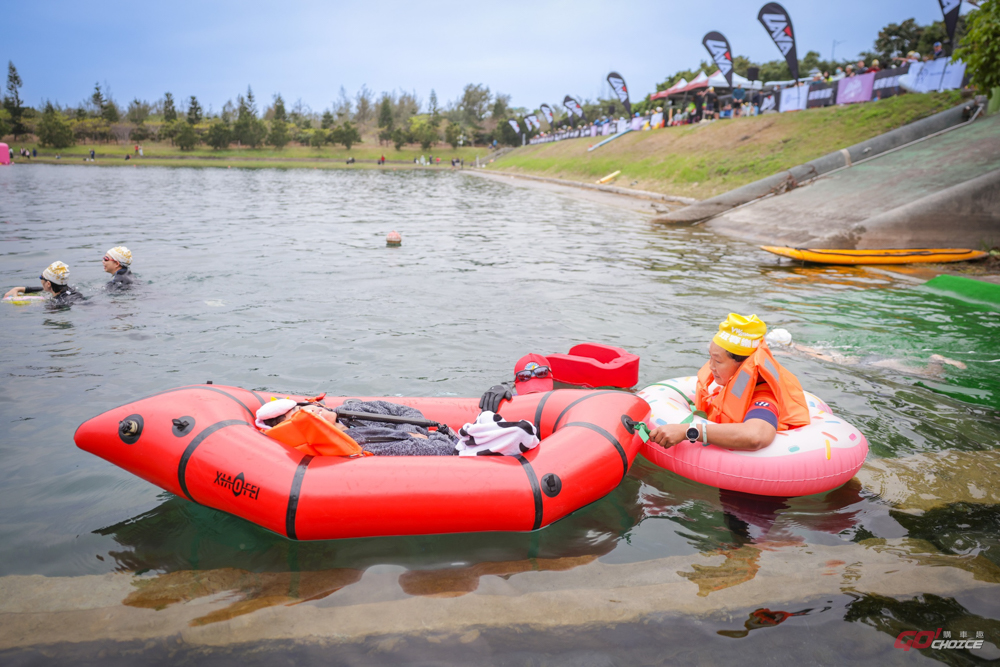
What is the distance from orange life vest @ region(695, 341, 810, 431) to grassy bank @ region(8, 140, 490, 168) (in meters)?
57.7

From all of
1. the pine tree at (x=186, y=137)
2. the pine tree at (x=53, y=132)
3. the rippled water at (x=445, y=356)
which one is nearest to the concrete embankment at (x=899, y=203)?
the rippled water at (x=445, y=356)

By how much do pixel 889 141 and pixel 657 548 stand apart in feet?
59.8

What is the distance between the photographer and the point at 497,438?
12.5 ft

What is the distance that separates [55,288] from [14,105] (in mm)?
70983

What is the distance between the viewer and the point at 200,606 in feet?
9.89

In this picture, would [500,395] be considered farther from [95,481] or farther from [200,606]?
[95,481]

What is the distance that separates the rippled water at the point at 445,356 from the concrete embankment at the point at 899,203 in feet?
5.22

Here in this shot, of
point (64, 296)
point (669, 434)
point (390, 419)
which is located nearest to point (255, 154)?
point (64, 296)

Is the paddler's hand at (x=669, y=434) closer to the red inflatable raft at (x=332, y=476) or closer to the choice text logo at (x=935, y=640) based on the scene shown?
the red inflatable raft at (x=332, y=476)

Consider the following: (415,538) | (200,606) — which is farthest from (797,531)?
(200,606)

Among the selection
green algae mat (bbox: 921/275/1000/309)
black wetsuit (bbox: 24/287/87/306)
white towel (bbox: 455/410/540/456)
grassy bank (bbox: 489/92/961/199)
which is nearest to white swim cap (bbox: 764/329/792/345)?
white towel (bbox: 455/410/540/456)

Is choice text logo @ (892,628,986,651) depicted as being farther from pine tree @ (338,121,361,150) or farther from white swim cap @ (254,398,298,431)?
pine tree @ (338,121,361,150)

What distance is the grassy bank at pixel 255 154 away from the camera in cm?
5334

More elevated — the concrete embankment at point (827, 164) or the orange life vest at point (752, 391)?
the concrete embankment at point (827, 164)
